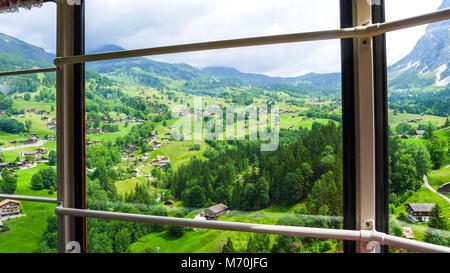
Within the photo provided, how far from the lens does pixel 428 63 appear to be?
896 mm

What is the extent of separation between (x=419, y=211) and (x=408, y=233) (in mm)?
85

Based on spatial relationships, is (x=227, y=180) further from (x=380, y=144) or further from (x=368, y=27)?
(x=368, y=27)

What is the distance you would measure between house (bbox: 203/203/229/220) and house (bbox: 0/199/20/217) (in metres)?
1.06

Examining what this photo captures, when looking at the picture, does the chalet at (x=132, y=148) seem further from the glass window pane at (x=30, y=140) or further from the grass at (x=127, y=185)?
the glass window pane at (x=30, y=140)

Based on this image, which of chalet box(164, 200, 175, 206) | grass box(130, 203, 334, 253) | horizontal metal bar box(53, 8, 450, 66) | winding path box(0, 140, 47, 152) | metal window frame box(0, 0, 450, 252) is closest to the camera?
horizontal metal bar box(53, 8, 450, 66)

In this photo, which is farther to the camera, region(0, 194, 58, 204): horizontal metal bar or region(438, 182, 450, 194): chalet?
region(0, 194, 58, 204): horizontal metal bar

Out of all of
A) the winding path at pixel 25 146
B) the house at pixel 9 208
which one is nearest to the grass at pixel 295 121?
the winding path at pixel 25 146

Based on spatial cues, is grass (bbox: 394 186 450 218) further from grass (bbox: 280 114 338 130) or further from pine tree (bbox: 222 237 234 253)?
pine tree (bbox: 222 237 234 253)

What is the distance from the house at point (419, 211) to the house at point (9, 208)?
1.82m

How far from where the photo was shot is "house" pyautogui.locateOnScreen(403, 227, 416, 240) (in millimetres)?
871

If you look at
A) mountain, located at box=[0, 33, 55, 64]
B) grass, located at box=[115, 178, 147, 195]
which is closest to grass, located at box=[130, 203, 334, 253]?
grass, located at box=[115, 178, 147, 195]

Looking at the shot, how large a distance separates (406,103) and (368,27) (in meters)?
0.32

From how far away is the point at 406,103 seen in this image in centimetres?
91
